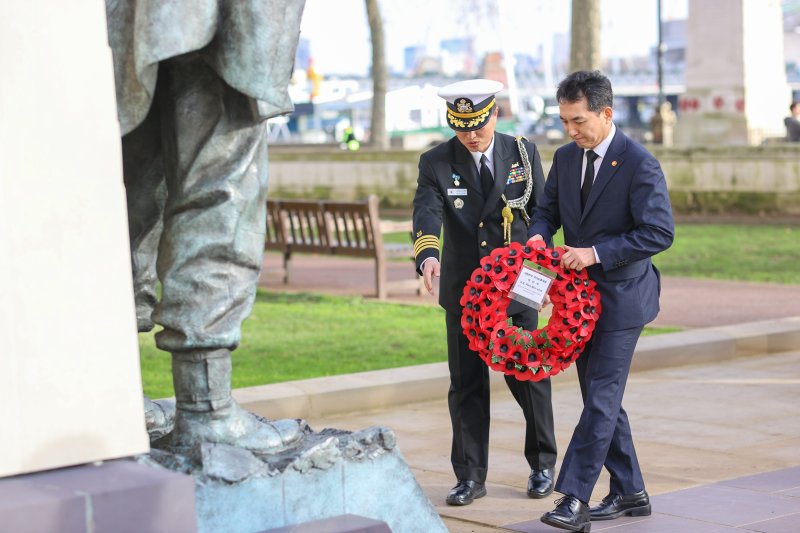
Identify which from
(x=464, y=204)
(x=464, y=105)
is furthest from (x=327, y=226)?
(x=464, y=105)

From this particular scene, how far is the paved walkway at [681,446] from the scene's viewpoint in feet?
19.1

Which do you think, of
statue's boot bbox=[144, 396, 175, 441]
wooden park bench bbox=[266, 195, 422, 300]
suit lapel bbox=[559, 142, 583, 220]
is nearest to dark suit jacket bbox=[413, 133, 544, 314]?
suit lapel bbox=[559, 142, 583, 220]

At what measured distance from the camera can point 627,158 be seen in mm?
5703

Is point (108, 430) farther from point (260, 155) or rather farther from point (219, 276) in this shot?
point (260, 155)

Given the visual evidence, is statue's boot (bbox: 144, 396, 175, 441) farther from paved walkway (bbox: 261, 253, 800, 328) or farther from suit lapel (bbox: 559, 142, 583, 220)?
paved walkway (bbox: 261, 253, 800, 328)

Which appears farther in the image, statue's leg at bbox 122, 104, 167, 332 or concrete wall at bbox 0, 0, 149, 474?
statue's leg at bbox 122, 104, 167, 332

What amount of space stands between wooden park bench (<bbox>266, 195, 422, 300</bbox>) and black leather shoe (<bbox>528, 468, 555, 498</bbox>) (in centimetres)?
731

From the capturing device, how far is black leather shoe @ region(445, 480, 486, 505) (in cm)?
618

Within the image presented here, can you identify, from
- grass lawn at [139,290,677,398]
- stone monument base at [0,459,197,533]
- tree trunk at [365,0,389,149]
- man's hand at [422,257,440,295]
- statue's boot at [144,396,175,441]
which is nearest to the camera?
stone monument base at [0,459,197,533]

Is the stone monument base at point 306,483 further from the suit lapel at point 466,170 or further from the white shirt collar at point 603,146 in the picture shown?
the suit lapel at point 466,170

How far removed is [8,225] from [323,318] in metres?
8.61

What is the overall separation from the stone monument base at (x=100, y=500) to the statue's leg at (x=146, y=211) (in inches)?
45.2

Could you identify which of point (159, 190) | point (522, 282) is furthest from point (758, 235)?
point (159, 190)

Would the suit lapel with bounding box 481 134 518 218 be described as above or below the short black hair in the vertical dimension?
below
